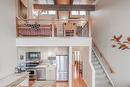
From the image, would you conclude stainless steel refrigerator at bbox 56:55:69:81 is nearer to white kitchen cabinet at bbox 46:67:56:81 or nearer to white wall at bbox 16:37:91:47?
white kitchen cabinet at bbox 46:67:56:81

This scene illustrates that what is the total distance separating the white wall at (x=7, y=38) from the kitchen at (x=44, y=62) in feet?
7.99

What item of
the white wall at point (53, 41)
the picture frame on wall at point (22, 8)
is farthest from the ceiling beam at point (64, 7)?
the white wall at point (53, 41)

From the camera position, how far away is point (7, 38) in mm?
7781

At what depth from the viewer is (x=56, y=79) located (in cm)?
1214

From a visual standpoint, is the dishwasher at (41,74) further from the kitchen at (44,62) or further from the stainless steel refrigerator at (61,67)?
the stainless steel refrigerator at (61,67)

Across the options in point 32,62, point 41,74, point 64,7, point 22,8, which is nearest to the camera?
point 22,8

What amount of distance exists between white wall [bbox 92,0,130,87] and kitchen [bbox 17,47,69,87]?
2.81 metres

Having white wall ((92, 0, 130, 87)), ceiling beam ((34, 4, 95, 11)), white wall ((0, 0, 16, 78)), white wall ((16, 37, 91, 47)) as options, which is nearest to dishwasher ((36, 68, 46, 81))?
white wall ((16, 37, 91, 47))

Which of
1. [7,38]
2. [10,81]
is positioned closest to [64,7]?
[7,38]

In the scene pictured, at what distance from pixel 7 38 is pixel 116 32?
14.6 ft

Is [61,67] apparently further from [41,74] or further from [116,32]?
[116,32]

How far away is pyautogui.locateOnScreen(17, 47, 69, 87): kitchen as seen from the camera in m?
11.3

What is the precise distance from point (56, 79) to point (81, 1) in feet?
16.7

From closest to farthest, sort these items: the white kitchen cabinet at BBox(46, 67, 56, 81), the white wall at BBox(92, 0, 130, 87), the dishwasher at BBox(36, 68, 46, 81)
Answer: the white wall at BBox(92, 0, 130, 87)
the dishwasher at BBox(36, 68, 46, 81)
the white kitchen cabinet at BBox(46, 67, 56, 81)
